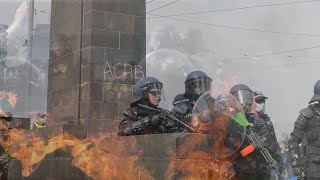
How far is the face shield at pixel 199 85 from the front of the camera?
6469 millimetres

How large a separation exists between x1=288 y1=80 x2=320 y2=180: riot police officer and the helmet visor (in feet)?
2.80

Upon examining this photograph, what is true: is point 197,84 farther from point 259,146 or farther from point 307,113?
point 307,113

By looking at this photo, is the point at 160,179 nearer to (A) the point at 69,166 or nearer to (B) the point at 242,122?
(B) the point at 242,122

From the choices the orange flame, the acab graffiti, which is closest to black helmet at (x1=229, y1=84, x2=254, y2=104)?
the orange flame

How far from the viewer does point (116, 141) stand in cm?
588

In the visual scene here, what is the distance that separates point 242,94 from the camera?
20.0ft

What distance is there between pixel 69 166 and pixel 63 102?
2.61 metres

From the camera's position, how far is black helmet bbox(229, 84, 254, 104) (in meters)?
6.05

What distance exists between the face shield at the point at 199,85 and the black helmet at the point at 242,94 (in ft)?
1.55

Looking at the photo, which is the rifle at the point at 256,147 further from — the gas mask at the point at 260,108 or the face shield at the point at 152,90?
the gas mask at the point at 260,108

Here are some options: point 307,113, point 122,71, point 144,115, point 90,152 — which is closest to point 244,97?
point 307,113

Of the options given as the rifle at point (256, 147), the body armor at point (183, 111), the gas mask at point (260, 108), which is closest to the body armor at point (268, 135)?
the rifle at point (256, 147)

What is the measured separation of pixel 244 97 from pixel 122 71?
3.59m

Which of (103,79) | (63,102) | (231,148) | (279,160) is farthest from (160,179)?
(63,102)
